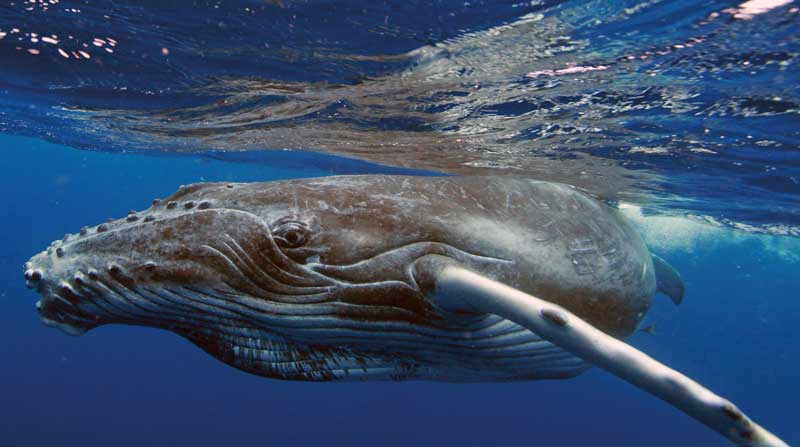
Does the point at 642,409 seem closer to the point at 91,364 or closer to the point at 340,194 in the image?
the point at 340,194

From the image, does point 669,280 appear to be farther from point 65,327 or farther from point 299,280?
point 65,327

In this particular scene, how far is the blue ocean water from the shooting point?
6918 millimetres

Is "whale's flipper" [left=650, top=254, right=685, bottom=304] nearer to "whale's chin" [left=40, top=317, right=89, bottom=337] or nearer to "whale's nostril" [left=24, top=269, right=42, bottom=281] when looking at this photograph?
"whale's chin" [left=40, top=317, right=89, bottom=337]

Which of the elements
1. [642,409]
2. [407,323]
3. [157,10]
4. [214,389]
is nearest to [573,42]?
[407,323]

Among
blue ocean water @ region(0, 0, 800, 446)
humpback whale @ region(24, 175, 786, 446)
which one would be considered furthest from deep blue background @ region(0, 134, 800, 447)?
humpback whale @ region(24, 175, 786, 446)

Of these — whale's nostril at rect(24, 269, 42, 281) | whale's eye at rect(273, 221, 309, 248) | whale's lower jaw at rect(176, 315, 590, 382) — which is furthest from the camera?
whale's eye at rect(273, 221, 309, 248)

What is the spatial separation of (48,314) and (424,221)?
256 cm

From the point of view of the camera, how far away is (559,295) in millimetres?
3639

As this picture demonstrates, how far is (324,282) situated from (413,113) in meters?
9.33

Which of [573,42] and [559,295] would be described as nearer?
[559,295]

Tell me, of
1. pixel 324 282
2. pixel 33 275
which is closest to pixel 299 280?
pixel 324 282

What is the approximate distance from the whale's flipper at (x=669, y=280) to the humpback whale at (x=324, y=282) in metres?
6.57

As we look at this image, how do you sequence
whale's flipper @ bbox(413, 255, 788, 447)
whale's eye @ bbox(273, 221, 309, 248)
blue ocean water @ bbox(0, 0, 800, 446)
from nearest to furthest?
whale's flipper @ bbox(413, 255, 788, 447), whale's eye @ bbox(273, 221, 309, 248), blue ocean water @ bbox(0, 0, 800, 446)

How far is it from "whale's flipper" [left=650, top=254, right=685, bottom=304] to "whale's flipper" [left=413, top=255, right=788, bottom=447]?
7.56 m
